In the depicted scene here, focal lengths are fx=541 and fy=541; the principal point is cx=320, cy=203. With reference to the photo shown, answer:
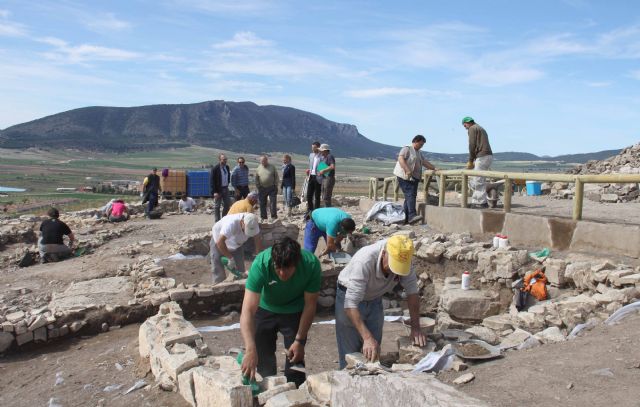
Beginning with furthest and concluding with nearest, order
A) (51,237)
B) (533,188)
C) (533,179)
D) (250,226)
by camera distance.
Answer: (533,188)
(51,237)
(533,179)
(250,226)

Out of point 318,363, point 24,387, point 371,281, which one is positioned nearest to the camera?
point 371,281

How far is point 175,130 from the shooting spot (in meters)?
160

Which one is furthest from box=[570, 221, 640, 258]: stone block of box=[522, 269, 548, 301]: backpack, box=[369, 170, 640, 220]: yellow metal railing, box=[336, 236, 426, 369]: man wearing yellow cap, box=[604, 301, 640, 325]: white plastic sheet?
box=[336, 236, 426, 369]: man wearing yellow cap

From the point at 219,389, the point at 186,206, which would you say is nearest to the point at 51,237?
the point at 186,206

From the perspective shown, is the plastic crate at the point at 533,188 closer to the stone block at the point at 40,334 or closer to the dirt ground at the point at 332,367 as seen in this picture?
the dirt ground at the point at 332,367

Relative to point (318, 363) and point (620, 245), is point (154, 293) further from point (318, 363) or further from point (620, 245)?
point (620, 245)

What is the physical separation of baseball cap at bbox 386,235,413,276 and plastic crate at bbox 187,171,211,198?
20.2 metres

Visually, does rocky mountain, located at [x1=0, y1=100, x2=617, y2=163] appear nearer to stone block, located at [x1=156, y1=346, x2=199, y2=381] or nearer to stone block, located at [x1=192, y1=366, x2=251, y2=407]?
stone block, located at [x1=156, y1=346, x2=199, y2=381]

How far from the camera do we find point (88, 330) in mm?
7203

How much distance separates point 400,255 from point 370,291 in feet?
1.75

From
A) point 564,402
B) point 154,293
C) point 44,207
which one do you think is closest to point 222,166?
point 154,293

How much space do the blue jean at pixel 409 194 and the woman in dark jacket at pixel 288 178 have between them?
3917 mm

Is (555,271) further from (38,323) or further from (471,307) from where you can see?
(38,323)

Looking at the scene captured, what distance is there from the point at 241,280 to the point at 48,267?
5427 mm
